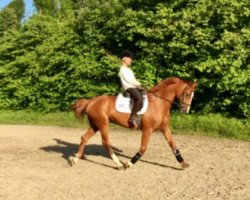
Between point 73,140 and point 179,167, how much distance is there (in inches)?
232

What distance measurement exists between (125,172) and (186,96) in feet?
7.24

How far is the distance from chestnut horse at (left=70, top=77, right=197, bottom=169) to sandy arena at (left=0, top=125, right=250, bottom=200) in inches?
20.2

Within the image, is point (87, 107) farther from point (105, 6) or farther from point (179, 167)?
point (105, 6)

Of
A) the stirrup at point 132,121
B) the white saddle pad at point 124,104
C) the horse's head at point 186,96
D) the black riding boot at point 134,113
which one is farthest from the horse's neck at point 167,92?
the stirrup at point 132,121

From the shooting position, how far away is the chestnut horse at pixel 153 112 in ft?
37.4

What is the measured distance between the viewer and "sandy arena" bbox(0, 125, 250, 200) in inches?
364

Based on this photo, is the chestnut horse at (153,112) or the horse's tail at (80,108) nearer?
the chestnut horse at (153,112)

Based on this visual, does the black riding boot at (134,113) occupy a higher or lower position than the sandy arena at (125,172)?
higher

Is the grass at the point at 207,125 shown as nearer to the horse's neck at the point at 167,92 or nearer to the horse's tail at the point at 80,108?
the horse's neck at the point at 167,92

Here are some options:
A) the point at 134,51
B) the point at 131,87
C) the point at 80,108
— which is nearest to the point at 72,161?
the point at 80,108

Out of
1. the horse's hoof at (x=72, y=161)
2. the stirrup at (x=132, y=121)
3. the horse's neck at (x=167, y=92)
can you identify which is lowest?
the horse's hoof at (x=72, y=161)

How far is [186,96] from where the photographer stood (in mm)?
11719

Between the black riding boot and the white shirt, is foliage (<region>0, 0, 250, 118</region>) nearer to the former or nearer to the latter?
the white shirt

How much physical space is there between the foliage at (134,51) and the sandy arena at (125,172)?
2.18 meters
